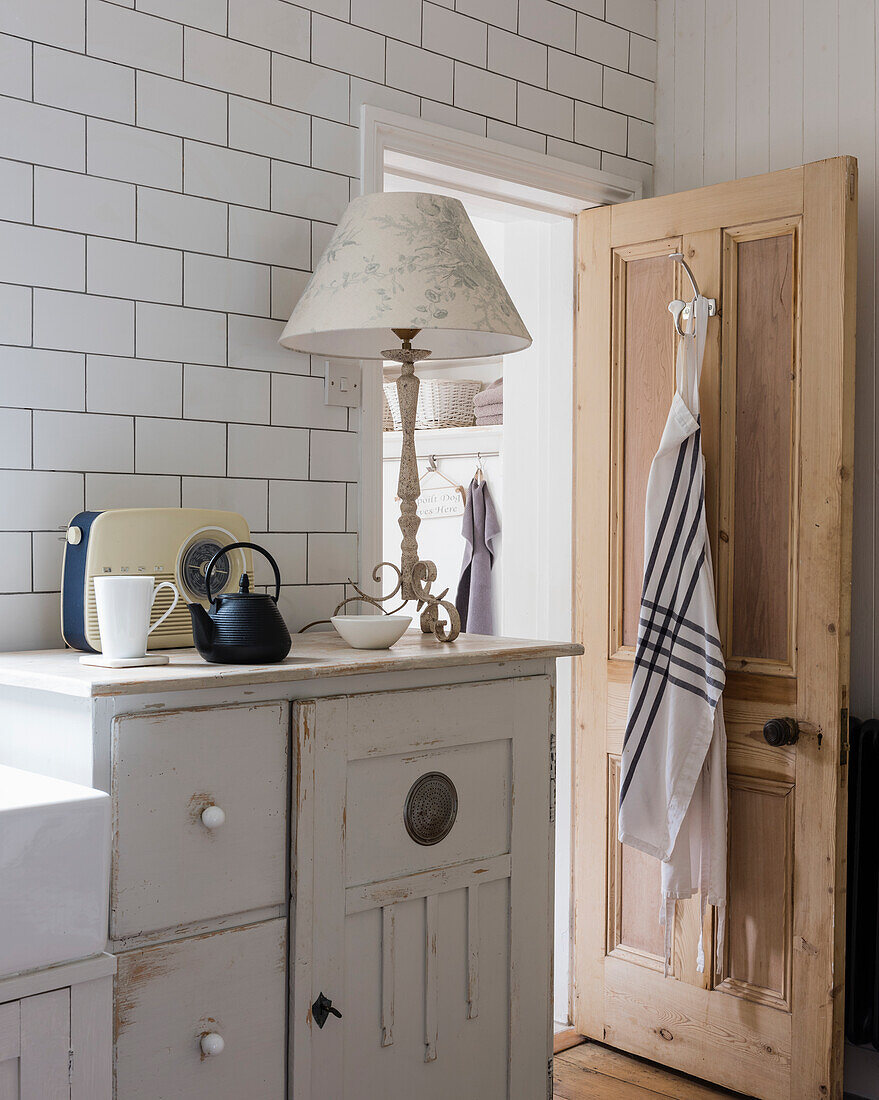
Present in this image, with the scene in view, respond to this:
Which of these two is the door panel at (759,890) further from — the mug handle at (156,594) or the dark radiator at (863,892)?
the mug handle at (156,594)

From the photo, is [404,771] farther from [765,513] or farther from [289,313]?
[765,513]

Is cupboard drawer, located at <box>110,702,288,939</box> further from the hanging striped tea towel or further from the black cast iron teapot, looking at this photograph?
the hanging striped tea towel

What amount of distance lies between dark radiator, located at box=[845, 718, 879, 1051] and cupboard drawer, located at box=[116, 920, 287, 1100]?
135 cm

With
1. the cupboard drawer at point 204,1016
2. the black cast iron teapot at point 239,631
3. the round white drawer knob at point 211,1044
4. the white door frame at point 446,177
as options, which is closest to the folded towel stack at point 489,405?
the white door frame at point 446,177

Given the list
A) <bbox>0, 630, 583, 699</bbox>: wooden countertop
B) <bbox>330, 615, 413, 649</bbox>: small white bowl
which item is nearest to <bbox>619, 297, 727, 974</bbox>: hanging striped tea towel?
<bbox>0, 630, 583, 699</bbox>: wooden countertop

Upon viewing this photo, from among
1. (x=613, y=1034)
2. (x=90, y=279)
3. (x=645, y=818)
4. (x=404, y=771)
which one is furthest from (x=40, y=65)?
(x=613, y=1034)

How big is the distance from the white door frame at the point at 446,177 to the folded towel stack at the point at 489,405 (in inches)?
36.9

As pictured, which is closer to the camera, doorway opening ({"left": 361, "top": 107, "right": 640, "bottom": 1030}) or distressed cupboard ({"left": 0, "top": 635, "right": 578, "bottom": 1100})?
distressed cupboard ({"left": 0, "top": 635, "right": 578, "bottom": 1100})

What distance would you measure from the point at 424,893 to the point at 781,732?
971mm

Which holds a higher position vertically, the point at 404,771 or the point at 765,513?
the point at 765,513

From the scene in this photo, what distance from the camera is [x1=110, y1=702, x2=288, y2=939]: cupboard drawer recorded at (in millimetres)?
1334

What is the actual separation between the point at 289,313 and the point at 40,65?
0.58 meters

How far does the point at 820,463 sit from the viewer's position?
2.23 metres

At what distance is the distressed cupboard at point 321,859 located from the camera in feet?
4.44
